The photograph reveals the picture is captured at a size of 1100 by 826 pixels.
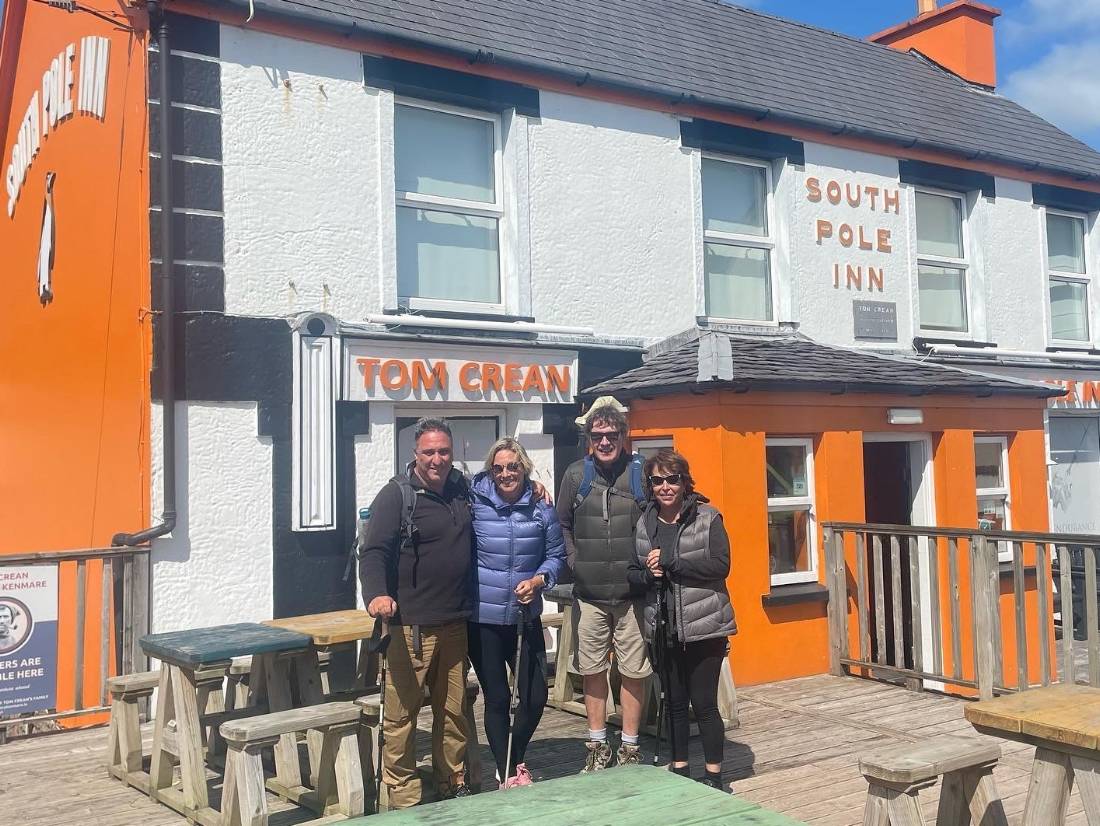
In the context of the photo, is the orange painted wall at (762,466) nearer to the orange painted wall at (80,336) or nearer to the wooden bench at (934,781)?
the wooden bench at (934,781)

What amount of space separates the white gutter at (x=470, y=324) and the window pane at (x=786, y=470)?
72.5 inches

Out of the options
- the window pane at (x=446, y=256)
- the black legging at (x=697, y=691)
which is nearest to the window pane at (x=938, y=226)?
the window pane at (x=446, y=256)

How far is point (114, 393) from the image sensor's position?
7312mm

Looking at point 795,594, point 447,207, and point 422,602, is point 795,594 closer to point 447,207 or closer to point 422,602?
point 422,602

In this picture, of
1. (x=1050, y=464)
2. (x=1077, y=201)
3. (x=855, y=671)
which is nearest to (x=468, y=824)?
(x=855, y=671)

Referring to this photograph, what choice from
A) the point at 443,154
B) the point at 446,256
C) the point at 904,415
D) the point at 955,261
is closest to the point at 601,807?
the point at 446,256

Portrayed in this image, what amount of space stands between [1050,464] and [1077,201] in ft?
10.4

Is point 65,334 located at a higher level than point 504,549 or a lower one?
higher

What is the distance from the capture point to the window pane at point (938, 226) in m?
10.8

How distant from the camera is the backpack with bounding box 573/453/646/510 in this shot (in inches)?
200

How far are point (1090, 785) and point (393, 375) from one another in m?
5.25

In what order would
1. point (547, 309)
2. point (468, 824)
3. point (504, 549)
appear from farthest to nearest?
point (547, 309)
point (504, 549)
point (468, 824)

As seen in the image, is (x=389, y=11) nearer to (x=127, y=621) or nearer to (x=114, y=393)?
(x=114, y=393)

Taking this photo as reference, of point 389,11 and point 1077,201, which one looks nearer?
point 389,11
